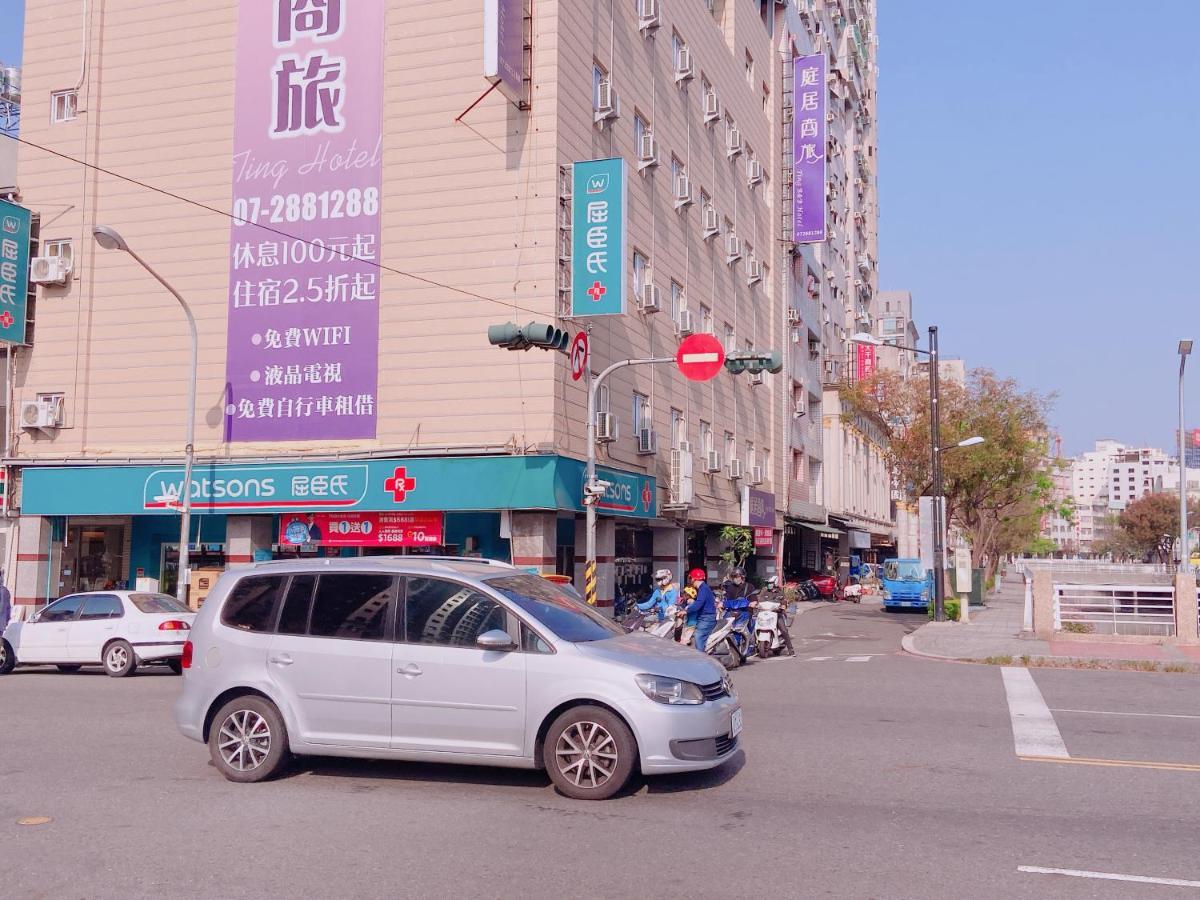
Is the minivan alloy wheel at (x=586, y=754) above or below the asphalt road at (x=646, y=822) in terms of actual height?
above

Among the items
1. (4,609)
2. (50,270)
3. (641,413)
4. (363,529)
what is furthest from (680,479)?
A: (4,609)

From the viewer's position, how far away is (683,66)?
32.2 meters

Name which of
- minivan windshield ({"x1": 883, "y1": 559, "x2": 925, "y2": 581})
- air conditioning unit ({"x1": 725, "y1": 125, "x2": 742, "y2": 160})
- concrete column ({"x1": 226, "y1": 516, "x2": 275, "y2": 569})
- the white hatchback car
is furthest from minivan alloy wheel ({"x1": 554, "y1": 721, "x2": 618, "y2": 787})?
minivan windshield ({"x1": 883, "y1": 559, "x2": 925, "y2": 581})

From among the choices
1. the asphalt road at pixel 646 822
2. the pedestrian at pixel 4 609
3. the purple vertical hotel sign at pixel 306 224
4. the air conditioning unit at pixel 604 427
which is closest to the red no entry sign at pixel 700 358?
the air conditioning unit at pixel 604 427

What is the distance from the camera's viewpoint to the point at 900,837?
23.1 ft

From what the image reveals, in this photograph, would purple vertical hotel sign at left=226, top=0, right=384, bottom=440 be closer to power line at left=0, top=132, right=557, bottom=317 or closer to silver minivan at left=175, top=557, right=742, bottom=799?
power line at left=0, top=132, right=557, bottom=317

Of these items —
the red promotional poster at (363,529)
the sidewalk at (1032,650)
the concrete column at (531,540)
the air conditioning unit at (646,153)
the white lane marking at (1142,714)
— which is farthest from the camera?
the air conditioning unit at (646,153)

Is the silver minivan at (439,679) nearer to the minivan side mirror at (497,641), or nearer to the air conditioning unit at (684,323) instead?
the minivan side mirror at (497,641)

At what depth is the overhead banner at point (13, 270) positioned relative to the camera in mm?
25500

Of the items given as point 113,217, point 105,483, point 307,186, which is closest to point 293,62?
point 307,186

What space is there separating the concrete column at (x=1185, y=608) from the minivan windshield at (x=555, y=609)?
Result: 16.8 metres

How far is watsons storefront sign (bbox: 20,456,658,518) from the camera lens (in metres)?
22.0

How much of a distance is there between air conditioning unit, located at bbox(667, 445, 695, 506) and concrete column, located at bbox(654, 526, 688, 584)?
2.51m

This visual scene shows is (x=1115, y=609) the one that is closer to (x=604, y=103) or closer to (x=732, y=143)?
(x=604, y=103)
